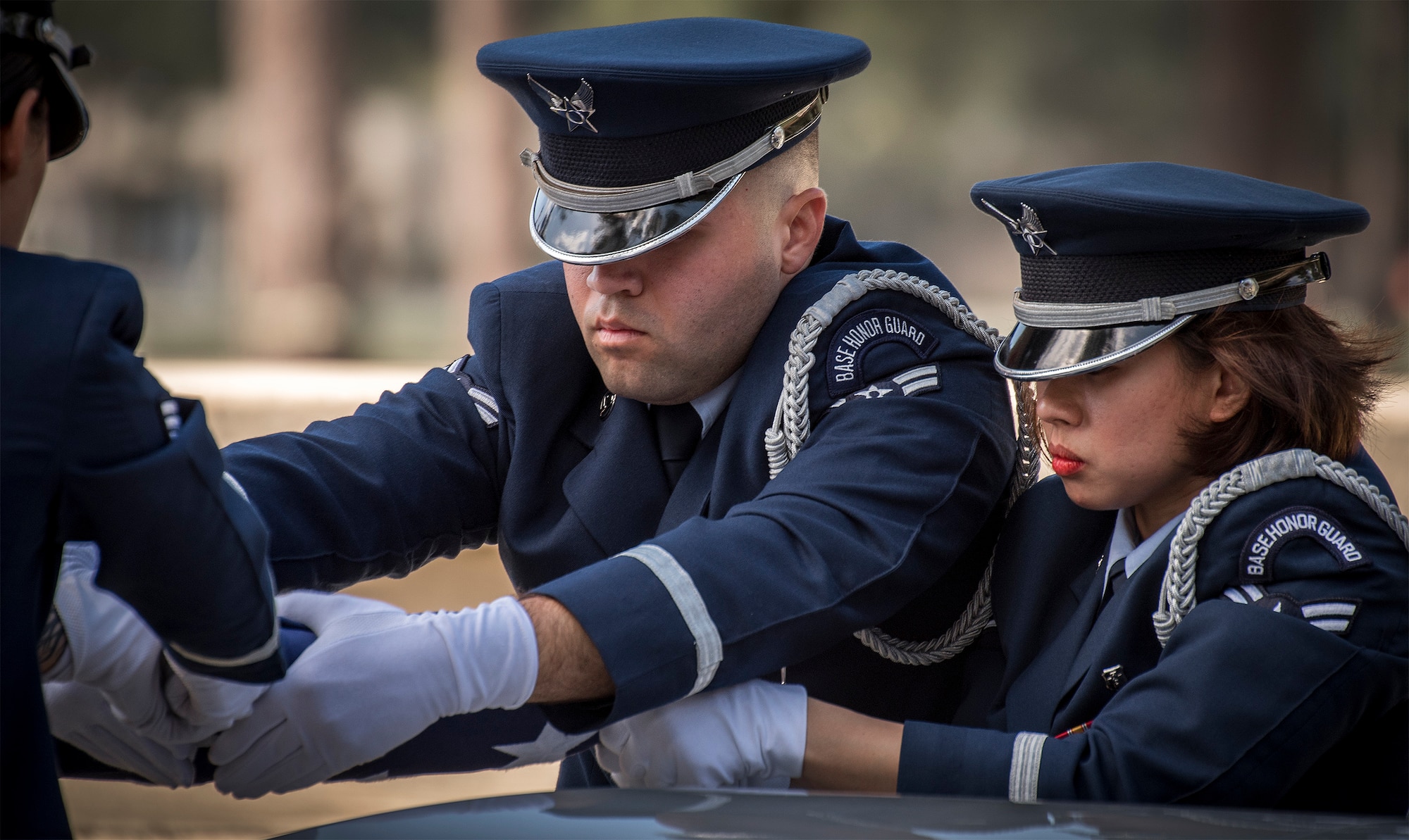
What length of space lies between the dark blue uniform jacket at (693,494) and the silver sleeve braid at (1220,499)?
30 cm

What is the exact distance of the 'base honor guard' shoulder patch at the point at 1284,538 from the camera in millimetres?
1470

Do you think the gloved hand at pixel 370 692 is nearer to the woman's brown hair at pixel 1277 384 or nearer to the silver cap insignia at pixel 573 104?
the silver cap insignia at pixel 573 104

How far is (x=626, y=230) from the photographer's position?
1805mm

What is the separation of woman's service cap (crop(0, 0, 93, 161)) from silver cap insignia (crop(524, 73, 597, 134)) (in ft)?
2.20

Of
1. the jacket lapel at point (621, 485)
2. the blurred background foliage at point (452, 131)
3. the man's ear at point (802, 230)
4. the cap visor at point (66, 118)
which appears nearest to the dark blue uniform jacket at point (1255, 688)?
the jacket lapel at point (621, 485)

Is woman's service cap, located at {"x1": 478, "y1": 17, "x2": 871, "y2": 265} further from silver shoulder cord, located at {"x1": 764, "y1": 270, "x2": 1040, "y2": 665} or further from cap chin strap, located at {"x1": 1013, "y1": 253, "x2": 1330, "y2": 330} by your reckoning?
cap chin strap, located at {"x1": 1013, "y1": 253, "x2": 1330, "y2": 330}

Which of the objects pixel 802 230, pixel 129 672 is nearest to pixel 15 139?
pixel 129 672

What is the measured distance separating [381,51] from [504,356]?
26.4 ft

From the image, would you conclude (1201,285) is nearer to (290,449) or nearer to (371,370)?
(290,449)

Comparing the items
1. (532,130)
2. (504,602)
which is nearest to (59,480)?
(504,602)

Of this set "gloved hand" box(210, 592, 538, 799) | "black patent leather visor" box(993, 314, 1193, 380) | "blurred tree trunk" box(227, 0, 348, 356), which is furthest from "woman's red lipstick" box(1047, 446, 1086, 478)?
"blurred tree trunk" box(227, 0, 348, 356)

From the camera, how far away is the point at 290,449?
195cm

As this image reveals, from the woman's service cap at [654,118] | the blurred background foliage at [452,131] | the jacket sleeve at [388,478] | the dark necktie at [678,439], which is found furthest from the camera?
the blurred background foliage at [452,131]

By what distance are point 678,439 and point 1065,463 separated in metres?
0.56
